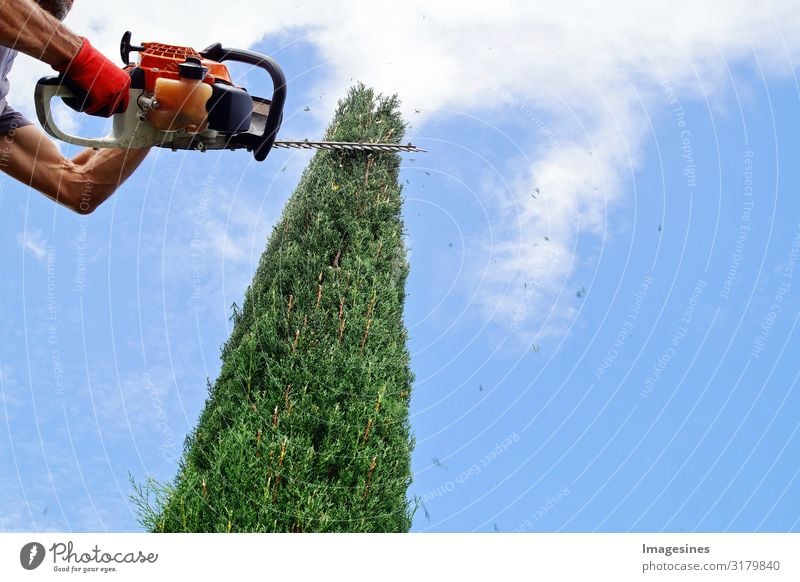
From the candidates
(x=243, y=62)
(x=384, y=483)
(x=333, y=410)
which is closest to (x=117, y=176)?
(x=243, y=62)

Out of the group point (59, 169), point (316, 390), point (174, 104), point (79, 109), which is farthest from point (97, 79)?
point (316, 390)

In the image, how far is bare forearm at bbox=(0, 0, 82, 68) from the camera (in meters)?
3.27

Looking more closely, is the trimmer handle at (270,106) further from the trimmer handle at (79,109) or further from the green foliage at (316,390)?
the green foliage at (316,390)

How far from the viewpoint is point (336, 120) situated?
955 cm

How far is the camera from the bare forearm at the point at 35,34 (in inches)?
129

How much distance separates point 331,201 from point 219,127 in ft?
13.1

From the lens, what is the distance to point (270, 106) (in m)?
4.42

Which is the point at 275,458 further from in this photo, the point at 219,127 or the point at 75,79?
the point at 75,79

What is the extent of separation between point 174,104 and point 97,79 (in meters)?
0.45

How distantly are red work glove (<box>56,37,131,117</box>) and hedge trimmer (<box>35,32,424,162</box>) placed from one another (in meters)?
0.11

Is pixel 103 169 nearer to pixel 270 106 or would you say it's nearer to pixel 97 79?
pixel 97 79

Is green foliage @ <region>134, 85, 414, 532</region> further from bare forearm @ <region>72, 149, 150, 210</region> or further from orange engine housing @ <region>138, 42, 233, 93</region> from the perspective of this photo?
orange engine housing @ <region>138, 42, 233, 93</region>
